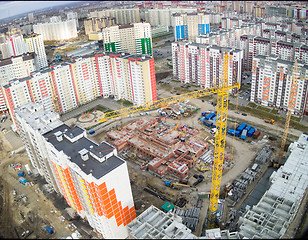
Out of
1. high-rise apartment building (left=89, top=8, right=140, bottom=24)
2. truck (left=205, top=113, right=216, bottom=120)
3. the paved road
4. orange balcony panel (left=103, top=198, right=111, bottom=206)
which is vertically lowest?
truck (left=205, top=113, right=216, bottom=120)

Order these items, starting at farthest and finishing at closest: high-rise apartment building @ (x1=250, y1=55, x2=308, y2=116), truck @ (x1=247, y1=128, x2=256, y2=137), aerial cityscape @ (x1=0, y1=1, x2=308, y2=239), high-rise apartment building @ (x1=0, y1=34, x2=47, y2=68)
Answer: high-rise apartment building @ (x1=0, y1=34, x2=47, y2=68)
high-rise apartment building @ (x1=250, y1=55, x2=308, y2=116)
truck @ (x1=247, y1=128, x2=256, y2=137)
aerial cityscape @ (x1=0, y1=1, x2=308, y2=239)

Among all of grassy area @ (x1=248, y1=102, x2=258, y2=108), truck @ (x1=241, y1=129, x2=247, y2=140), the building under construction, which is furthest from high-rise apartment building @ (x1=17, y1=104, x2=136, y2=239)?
grassy area @ (x1=248, y1=102, x2=258, y2=108)

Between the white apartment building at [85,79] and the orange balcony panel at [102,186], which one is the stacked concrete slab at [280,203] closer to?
the orange balcony panel at [102,186]

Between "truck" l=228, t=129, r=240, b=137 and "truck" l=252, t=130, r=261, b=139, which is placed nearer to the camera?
"truck" l=252, t=130, r=261, b=139

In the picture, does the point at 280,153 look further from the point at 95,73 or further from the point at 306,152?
the point at 95,73

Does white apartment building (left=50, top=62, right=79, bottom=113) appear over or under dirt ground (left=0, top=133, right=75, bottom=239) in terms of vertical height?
over

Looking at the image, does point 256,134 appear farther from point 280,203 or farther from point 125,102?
point 125,102

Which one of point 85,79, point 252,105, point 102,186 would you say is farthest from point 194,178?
point 85,79

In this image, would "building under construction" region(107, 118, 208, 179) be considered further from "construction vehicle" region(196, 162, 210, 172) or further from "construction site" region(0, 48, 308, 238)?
"construction vehicle" region(196, 162, 210, 172)
